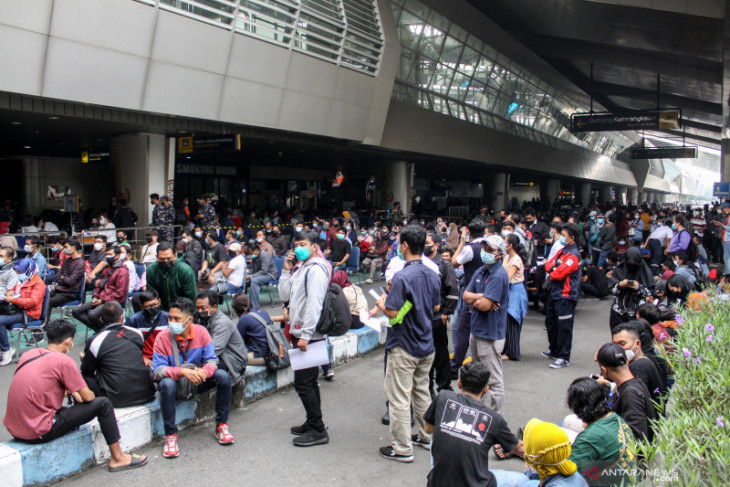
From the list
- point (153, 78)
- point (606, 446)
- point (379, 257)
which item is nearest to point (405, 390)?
point (606, 446)

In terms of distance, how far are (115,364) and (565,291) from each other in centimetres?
546

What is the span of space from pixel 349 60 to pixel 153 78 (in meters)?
7.14

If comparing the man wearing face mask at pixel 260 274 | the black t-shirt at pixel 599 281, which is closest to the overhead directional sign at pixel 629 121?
the black t-shirt at pixel 599 281

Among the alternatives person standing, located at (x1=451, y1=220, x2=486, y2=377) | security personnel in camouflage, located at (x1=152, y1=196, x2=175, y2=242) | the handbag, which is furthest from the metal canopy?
the handbag

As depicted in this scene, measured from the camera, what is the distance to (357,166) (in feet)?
106

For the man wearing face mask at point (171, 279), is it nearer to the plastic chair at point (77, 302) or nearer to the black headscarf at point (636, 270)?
the plastic chair at point (77, 302)

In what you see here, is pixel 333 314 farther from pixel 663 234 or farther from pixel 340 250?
pixel 663 234

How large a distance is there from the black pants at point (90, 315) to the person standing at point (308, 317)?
4.24m

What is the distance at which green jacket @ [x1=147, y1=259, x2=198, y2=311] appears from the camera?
268 inches

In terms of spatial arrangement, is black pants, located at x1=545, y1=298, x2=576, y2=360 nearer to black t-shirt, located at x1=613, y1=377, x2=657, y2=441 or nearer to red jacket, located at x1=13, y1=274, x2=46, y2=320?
black t-shirt, located at x1=613, y1=377, x2=657, y2=441

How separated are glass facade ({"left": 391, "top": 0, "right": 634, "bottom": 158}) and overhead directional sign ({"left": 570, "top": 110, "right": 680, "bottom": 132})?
16.6ft

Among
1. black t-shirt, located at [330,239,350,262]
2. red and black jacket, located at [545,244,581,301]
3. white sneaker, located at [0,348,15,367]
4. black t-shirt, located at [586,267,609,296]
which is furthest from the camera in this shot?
black t-shirt, located at [330,239,350,262]

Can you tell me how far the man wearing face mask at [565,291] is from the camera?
7227mm

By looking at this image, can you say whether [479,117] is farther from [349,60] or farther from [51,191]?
[51,191]
